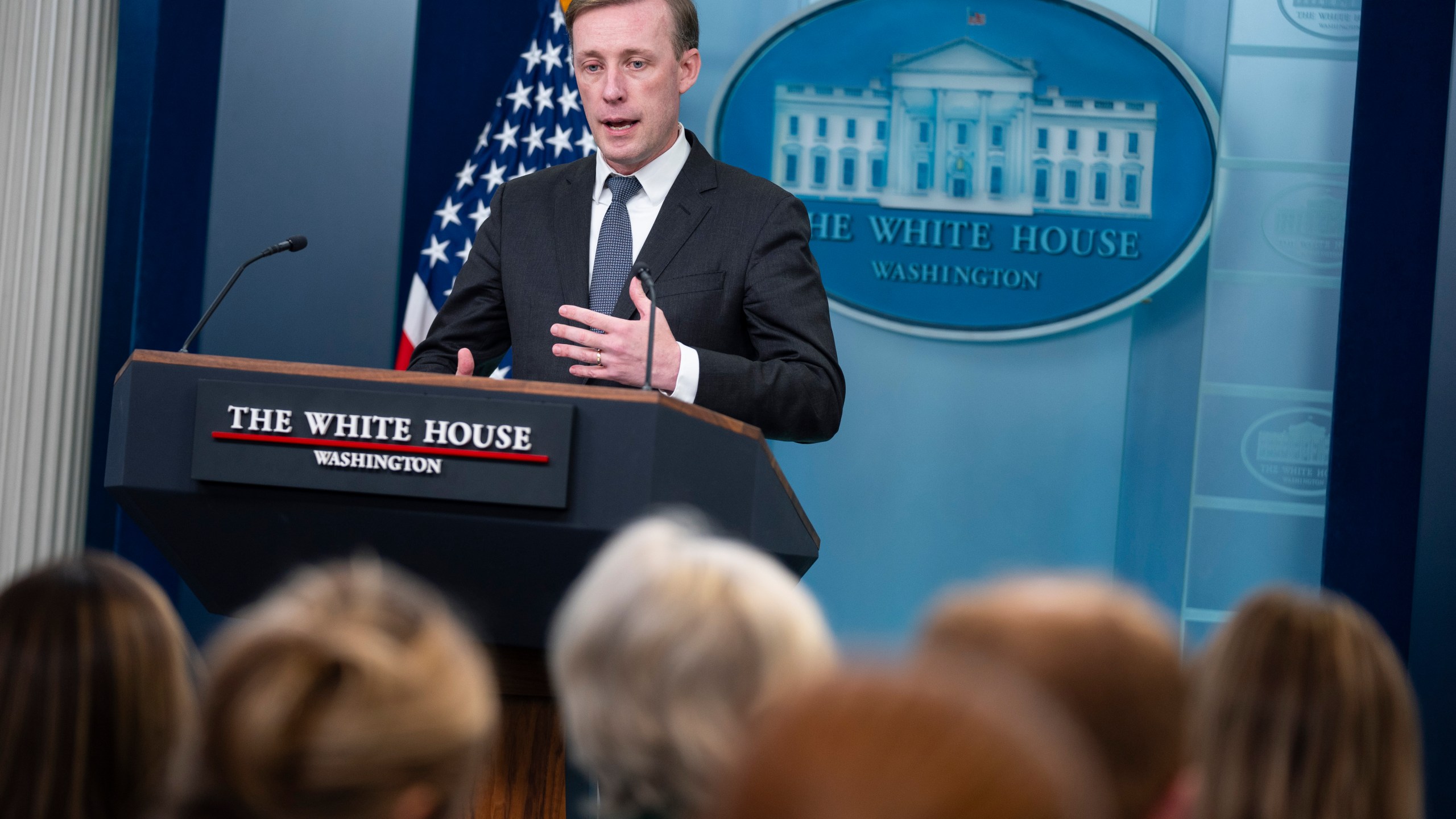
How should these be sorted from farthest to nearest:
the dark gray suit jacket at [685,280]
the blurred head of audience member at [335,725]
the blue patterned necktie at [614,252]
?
1. the blue patterned necktie at [614,252]
2. the dark gray suit jacket at [685,280]
3. the blurred head of audience member at [335,725]

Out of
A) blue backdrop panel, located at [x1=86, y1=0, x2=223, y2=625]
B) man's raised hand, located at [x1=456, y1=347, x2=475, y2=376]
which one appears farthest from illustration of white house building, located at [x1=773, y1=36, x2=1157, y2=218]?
man's raised hand, located at [x1=456, y1=347, x2=475, y2=376]

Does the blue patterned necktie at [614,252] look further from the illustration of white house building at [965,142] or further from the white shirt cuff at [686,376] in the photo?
the illustration of white house building at [965,142]

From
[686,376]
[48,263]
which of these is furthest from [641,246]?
[48,263]

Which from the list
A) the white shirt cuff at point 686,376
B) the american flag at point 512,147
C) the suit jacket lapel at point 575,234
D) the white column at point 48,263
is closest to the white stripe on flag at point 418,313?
the american flag at point 512,147

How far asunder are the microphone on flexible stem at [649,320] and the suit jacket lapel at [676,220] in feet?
1.43

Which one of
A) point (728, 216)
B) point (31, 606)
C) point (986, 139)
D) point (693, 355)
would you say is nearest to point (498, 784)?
point (693, 355)

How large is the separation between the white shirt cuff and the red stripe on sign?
0.47m

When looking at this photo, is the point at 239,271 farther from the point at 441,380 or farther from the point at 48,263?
the point at 48,263

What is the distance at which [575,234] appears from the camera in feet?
9.05

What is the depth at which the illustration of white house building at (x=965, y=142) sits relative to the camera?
424 centimetres

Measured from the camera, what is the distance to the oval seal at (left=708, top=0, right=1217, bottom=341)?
4.22 meters

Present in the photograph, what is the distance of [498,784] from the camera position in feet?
6.68

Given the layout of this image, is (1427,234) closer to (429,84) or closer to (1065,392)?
(1065,392)

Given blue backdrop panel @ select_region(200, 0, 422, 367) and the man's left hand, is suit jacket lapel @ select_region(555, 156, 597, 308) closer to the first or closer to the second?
the man's left hand
